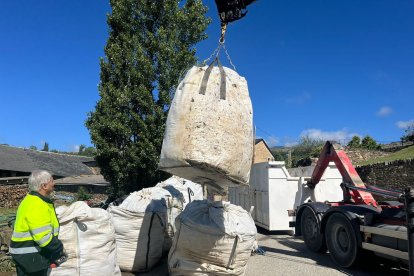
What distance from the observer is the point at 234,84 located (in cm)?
380

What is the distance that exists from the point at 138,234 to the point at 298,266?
2.60m

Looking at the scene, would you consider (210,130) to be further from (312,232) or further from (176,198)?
(312,232)

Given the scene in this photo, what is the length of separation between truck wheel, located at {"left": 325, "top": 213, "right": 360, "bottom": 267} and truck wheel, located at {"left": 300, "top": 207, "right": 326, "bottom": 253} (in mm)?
336

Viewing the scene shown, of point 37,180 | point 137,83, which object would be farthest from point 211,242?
point 137,83

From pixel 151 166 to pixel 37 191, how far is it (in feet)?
26.7

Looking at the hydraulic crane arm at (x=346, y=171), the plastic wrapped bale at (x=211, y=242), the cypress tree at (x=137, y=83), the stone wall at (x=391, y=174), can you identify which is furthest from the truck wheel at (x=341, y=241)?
the stone wall at (x=391, y=174)

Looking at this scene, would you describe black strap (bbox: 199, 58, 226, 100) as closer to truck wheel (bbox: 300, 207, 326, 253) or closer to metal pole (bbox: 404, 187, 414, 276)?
metal pole (bbox: 404, 187, 414, 276)

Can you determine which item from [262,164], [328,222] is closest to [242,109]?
[328,222]

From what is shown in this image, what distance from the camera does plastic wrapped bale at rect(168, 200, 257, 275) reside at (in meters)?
4.89

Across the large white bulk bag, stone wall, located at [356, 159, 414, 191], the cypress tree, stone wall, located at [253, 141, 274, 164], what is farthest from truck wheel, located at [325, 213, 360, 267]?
stone wall, located at [253, 141, 274, 164]

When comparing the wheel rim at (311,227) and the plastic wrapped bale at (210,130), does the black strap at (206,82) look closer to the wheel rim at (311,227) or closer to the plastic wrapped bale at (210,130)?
the plastic wrapped bale at (210,130)

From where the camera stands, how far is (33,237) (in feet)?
11.4

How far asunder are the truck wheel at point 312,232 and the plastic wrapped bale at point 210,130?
3830 millimetres

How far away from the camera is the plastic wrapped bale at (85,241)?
4.75 metres
